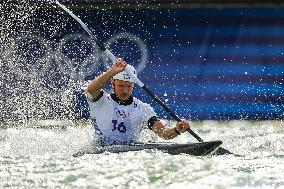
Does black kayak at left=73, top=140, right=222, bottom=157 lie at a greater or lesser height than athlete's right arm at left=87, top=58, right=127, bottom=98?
lesser

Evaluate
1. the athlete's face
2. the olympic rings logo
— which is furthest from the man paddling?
the olympic rings logo

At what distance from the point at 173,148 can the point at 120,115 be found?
3.43 ft

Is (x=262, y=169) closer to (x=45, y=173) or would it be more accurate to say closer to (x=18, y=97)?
(x=45, y=173)

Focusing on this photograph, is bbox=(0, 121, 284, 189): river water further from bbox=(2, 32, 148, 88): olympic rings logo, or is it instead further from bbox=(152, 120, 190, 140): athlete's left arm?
bbox=(2, 32, 148, 88): olympic rings logo

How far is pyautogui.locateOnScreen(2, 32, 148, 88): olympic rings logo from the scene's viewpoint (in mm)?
14492

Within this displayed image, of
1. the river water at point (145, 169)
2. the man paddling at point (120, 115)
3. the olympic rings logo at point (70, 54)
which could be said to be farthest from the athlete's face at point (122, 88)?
the olympic rings logo at point (70, 54)

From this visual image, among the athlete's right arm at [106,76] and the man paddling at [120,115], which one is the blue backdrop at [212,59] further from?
the athlete's right arm at [106,76]

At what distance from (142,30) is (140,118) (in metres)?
5.82

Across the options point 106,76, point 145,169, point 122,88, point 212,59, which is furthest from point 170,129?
point 212,59

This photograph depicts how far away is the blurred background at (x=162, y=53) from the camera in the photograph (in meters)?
14.5

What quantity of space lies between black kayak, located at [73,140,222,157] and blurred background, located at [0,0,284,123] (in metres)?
6.11

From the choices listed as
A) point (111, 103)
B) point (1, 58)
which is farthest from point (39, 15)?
point (111, 103)

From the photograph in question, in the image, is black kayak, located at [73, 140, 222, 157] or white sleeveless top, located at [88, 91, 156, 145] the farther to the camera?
white sleeveless top, located at [88, 91, 156, 145]

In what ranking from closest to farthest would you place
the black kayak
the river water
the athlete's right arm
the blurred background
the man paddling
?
the river water → the black kayak → the athlete's right arm → the man paddling → the blurred background
